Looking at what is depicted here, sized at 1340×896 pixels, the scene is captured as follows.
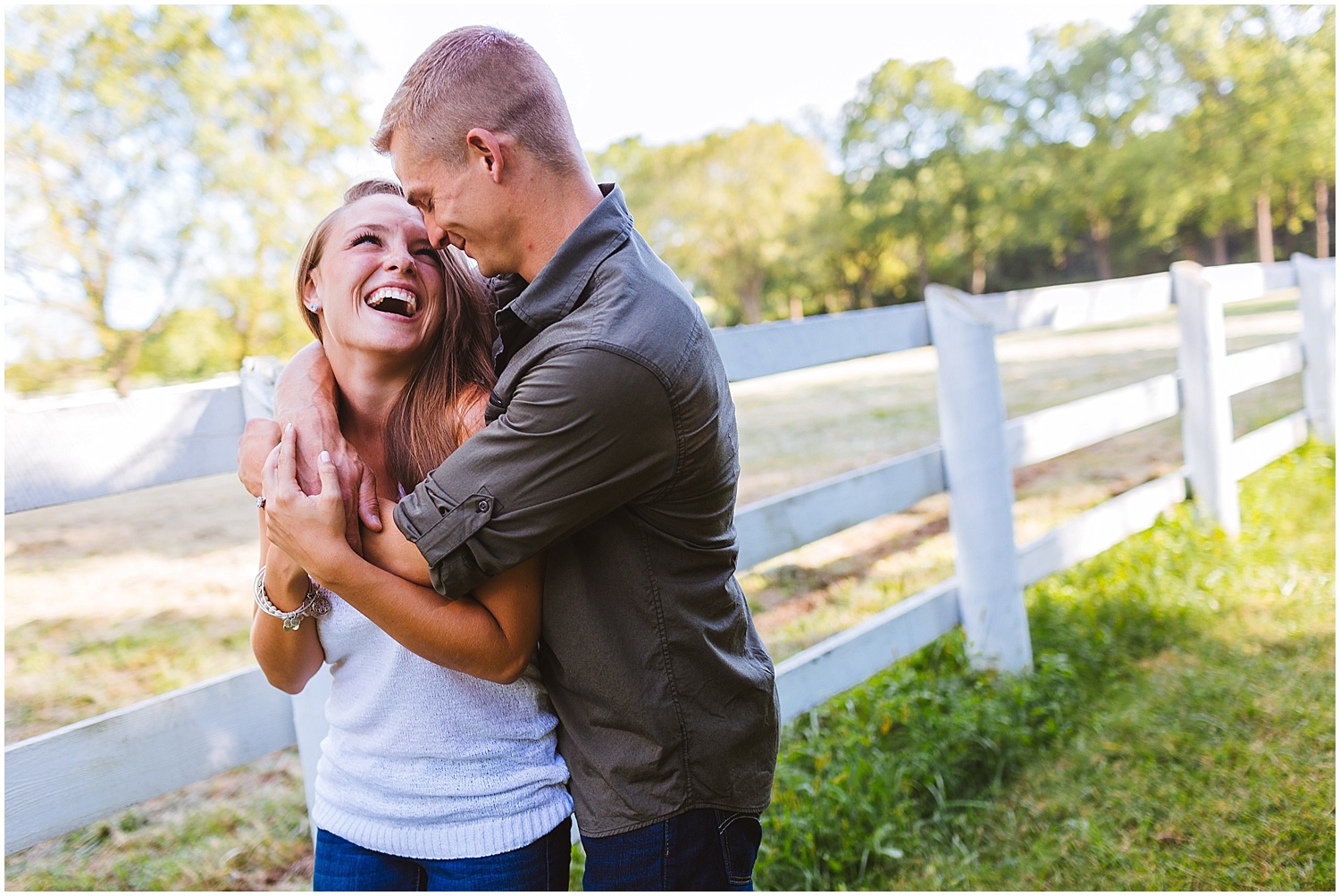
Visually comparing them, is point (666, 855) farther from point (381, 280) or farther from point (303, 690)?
point (381, 280)

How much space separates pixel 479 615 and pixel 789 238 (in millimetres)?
37005

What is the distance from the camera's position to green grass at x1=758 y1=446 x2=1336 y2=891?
2748 mm

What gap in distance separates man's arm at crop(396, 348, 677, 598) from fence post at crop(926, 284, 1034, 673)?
94.1 inches

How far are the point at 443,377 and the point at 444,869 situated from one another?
81 centimetres

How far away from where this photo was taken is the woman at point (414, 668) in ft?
5.10

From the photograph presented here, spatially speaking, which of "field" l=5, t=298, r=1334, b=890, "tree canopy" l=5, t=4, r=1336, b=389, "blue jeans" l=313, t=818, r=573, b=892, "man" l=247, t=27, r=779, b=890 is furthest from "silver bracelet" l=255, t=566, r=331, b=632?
"tree canopy" l=5, t=4, r=1336, b=389

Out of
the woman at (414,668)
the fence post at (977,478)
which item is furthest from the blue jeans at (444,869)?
the fence post at (977,478)

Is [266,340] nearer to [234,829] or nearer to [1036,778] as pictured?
[234,829]

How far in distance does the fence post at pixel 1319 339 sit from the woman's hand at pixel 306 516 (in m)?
7.14

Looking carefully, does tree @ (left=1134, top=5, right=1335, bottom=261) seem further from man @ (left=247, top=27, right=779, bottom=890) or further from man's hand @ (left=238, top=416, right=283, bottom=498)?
man's hand @ (left=238, top=416, right=283, bottom=498)

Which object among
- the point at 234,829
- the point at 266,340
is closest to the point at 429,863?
the point at 234,829

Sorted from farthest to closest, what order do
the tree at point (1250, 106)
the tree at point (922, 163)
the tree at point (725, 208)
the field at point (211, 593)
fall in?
the tree at point (922, 163) < the tree at point (725, 208) < the tree at point (1250, 106) < the field at point (211, 593)

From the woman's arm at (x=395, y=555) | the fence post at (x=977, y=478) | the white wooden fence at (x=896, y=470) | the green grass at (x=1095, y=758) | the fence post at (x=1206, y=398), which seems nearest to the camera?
the woman's arm at (x=395, y=555)

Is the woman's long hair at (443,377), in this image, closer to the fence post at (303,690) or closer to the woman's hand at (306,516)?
the woman's hand at (306,516)
